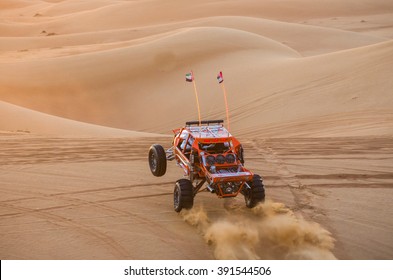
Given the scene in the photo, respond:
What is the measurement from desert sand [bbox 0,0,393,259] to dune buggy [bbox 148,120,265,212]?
323 millimetres

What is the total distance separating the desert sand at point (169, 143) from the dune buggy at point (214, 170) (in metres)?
0.32

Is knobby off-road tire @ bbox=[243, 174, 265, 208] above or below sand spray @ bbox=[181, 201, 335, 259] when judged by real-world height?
above

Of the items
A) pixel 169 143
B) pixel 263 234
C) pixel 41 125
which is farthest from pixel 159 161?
pixel 41 125

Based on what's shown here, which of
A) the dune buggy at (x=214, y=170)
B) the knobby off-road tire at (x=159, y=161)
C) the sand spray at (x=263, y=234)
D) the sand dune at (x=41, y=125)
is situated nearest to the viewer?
the sand spray at (x=263, y=234)

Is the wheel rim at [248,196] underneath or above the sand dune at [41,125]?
underneath

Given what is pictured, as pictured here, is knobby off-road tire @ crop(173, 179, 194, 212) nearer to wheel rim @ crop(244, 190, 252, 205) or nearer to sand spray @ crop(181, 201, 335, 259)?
sand spray @ crop(181, 201, 335, 259)

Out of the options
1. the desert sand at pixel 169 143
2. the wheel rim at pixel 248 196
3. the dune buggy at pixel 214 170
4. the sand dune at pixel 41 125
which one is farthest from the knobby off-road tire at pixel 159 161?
the sand dune at pixel 41 125

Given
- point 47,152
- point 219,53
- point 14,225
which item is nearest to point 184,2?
point 219,53

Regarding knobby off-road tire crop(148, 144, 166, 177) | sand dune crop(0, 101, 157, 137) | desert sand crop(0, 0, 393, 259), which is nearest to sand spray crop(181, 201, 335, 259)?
desert sand crop(0, 0, 393, 259)

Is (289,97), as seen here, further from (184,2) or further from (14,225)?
(184,2)

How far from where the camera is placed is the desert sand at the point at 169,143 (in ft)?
22.7

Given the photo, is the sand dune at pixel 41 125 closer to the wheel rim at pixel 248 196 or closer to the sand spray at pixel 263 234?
the wheel rim at pixel 248 196

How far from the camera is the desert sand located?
692 centimetres

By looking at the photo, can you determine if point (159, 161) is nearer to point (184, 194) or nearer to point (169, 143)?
point (184, 194)
